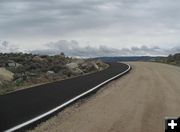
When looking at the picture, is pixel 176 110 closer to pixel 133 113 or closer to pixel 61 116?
pixel 133 113

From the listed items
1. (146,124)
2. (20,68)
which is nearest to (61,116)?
(146,124)

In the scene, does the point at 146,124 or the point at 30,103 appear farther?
the point at 30,103

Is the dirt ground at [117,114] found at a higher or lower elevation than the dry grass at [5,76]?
higher

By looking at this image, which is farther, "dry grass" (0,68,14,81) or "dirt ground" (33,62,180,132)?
"dry grass" (0,68,14,81)

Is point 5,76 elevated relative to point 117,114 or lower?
lower

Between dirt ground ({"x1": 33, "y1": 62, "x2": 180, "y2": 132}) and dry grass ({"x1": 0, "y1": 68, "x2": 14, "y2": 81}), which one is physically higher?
dirt ground ({"x1": 33, "y1": 62, "x2": 180, "y2": 132})

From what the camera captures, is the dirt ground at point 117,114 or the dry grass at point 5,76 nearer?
the dirt ground at point 117,114

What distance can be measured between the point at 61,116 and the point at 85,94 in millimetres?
6158

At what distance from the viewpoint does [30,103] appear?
15.6 m

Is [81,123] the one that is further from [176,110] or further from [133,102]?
[133,102]

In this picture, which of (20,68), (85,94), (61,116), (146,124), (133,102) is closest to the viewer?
(146,124)

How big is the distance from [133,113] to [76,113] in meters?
Answer: 1.79

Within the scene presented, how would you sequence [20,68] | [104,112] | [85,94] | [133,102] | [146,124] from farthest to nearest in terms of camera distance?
[20,68]
[85,94]
[133,102]
[104,112]
[146,124]

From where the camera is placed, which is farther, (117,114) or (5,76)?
(5,76)
